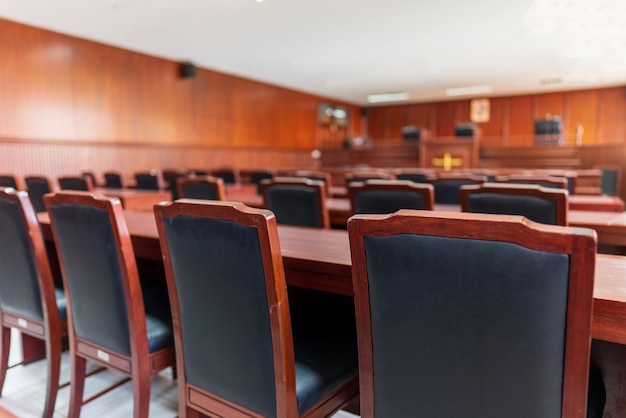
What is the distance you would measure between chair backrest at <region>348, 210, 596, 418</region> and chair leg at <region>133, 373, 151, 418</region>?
0.87 metres

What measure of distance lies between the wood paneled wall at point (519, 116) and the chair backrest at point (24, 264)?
11.3m

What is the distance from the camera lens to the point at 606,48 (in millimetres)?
7012

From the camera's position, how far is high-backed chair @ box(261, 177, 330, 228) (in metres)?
2.58

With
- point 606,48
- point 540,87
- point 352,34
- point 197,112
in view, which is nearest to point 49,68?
point 197,112

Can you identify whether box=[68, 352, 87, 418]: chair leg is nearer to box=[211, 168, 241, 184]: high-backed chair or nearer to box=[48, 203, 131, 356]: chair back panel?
box=[48, 203, 131, 356]: chair back panel

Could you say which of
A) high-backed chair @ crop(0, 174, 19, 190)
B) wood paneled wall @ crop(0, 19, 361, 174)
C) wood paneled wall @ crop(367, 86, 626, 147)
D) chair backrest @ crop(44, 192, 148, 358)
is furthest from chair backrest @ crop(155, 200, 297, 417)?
wood paneled wall @ crop(367, 86, 626, 147)

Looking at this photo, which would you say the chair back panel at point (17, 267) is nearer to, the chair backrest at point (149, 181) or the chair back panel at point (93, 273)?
the chair back panel at point (93, 273)

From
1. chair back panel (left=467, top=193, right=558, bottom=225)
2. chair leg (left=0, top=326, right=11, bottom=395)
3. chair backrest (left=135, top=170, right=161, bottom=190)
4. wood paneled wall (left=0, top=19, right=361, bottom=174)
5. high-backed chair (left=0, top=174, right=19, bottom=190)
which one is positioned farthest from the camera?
wood paneled wall (left=0, top=19, right=361, bottom=174)

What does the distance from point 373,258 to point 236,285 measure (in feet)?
1.29

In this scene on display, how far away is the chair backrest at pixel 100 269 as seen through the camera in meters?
1.35

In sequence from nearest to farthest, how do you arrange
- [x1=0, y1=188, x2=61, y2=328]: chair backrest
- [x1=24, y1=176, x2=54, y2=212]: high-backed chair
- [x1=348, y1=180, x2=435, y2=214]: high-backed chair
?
[x1=0, y1=188, x2=61, y2=328]: chair backrest → [x1=348, y1=180, x2=435, y2=214]: high-backed chair → [x1=24, y1=176, x2=54, y2=212]: high-backed chair

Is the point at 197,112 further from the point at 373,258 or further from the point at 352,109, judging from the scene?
the point at 373,258

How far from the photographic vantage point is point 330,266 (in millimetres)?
1208

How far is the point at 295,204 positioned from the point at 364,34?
4572mm
